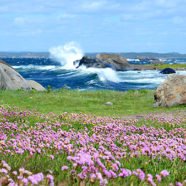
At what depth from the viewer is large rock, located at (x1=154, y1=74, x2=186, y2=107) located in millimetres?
24031

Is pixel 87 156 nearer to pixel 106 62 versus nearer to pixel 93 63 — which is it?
pixel 93 63

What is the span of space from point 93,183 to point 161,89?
2044cm

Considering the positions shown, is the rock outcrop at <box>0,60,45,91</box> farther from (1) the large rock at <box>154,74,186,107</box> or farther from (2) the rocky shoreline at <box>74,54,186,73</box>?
(2) the rocky shoreline at <box>74,54,186,73</box>

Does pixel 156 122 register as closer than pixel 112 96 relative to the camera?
Yes

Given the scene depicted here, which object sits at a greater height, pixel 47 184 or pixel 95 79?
pixel 47 184

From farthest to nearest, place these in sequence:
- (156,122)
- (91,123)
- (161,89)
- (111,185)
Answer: (161,89)
(156,122)
(91,123)
(111,185)

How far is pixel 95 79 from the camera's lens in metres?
69.8

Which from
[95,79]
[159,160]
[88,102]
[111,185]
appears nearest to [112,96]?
[88,102]

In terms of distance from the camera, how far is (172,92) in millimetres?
24469

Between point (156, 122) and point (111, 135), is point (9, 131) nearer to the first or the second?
point (111, 135)

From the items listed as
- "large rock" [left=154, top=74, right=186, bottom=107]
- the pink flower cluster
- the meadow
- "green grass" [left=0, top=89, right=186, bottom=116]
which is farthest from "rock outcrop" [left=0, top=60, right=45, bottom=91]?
the pink flower cluster

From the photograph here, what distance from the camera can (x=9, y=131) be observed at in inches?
378

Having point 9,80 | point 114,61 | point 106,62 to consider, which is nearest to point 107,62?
point 106,62

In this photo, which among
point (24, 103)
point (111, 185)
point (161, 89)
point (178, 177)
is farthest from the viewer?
point (161, 89)
